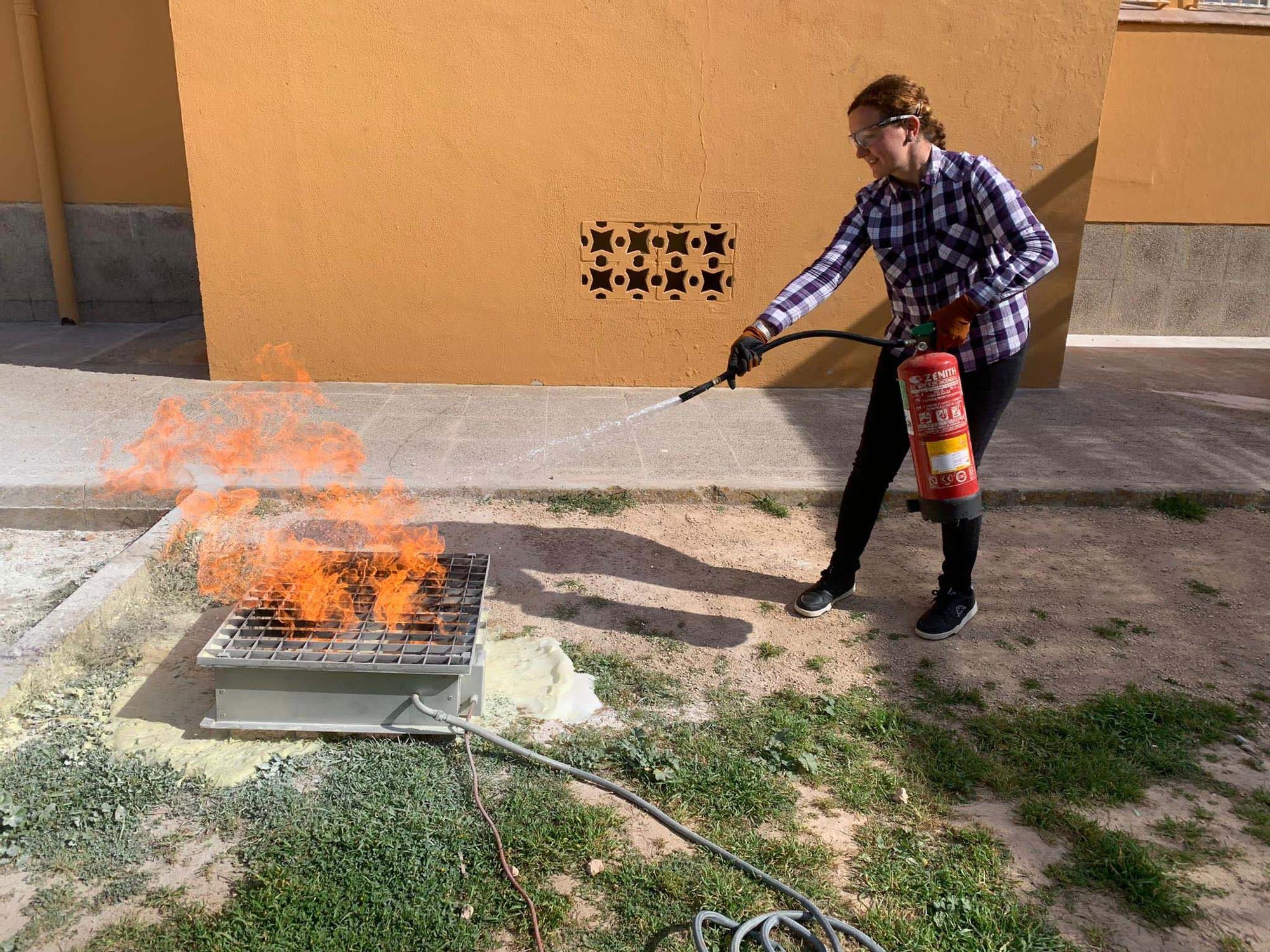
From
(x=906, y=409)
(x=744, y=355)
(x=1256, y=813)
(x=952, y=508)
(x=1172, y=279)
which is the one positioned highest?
(x=744, y=355)

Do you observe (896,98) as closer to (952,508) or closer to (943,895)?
(952,508)

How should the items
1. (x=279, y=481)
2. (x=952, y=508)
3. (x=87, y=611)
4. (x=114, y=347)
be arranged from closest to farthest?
(x=952, y=508) → (x=87, y=611) → (x=279, y=481) → (x=114, y=347)

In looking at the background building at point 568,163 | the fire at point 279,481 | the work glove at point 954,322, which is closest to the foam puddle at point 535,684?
the fire at point 279,481

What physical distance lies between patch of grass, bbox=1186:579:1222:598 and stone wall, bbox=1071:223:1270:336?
590 cm

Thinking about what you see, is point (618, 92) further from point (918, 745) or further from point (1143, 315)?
point (1143, 315)

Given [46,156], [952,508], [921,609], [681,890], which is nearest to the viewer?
[681,890]

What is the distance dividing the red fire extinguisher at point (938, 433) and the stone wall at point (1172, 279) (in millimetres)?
7196

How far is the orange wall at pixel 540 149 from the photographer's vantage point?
21.9ft

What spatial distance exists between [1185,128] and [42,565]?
1002cm

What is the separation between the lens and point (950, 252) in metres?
3.49

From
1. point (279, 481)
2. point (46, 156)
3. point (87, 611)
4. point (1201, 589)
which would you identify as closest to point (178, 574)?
point (87, 611)

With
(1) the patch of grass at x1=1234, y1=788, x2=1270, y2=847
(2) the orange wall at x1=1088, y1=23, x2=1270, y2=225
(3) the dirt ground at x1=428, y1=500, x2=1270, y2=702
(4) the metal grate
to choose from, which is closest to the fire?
(4) the metal grate

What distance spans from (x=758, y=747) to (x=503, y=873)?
96 cm

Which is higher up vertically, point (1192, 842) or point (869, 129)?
point (869, 129)
